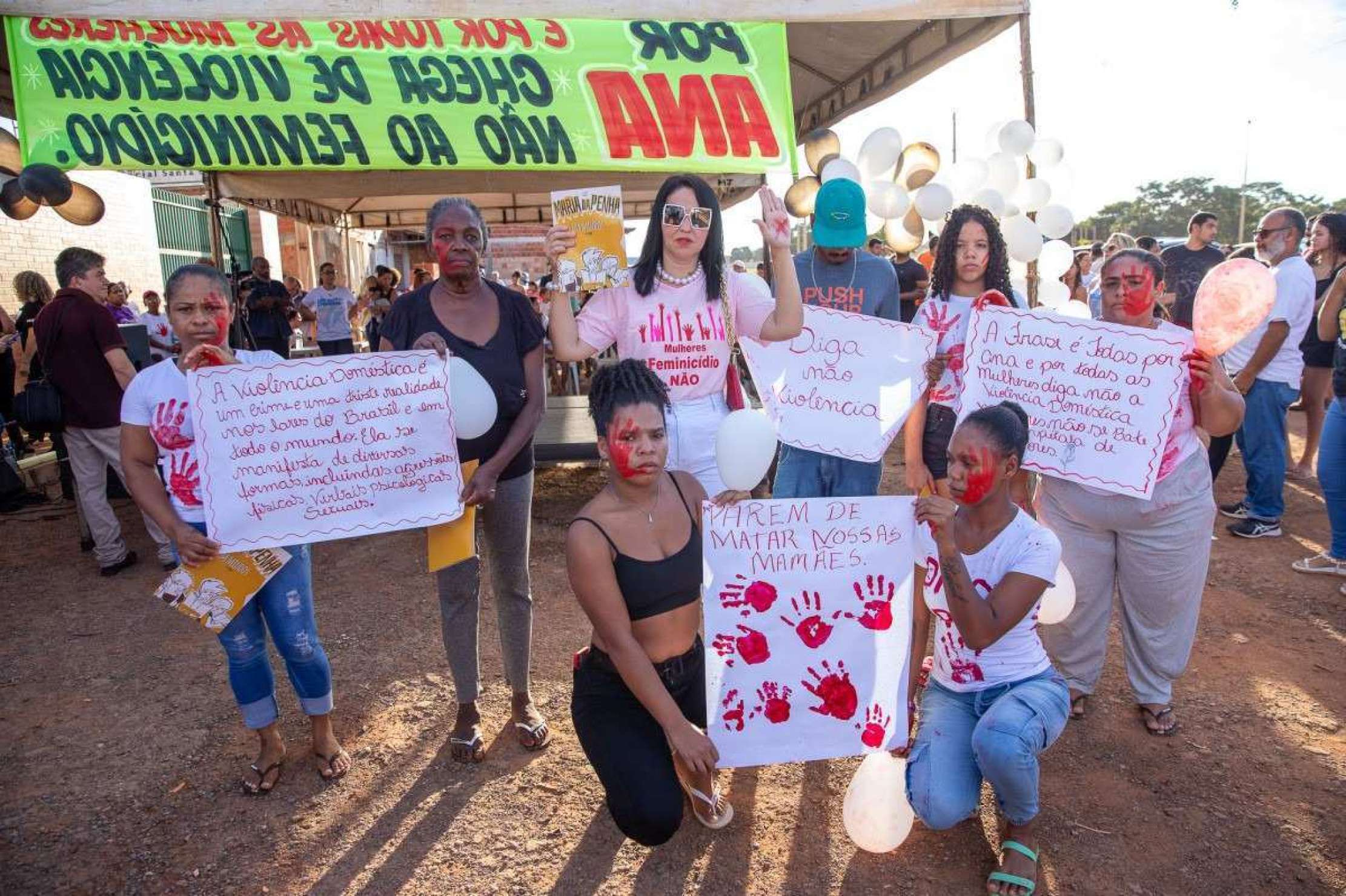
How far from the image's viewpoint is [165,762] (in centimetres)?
327

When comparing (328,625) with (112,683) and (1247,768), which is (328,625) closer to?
(112,683)

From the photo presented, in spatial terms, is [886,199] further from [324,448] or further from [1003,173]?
[324,448]

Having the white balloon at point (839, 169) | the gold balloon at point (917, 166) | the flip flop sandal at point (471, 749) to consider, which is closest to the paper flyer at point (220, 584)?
the flip flop sandal at point (471, 749)

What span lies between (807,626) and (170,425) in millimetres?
2285

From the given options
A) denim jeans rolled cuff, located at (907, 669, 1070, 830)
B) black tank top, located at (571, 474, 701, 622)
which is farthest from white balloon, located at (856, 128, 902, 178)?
denim jeans rolled cuff, located at (907, 669, 1070, 830)

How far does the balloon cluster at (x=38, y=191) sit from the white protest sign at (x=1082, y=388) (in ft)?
18.3

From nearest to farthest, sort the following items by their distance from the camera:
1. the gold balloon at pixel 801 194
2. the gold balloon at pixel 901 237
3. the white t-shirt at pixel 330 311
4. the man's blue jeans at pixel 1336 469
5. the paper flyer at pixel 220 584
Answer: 1. the paper flyer at pixel 220 584
2. the man's blue jeans at pixel 1336 469
3. the gold balloon at pixel 801 194
4. the gold balloon at pixel 901 237
5. the white t-shirt at pixel 330 311

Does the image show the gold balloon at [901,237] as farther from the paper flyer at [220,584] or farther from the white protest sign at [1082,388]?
the paper flyer at [220,584]

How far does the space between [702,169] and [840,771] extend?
4.04 m

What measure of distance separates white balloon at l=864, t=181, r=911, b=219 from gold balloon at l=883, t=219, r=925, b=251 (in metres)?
0.90

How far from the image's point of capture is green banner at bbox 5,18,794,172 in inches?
202

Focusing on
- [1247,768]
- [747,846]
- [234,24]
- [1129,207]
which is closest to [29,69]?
[234,24]

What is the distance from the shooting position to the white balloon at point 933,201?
505 centimetres

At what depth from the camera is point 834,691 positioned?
265 cm
